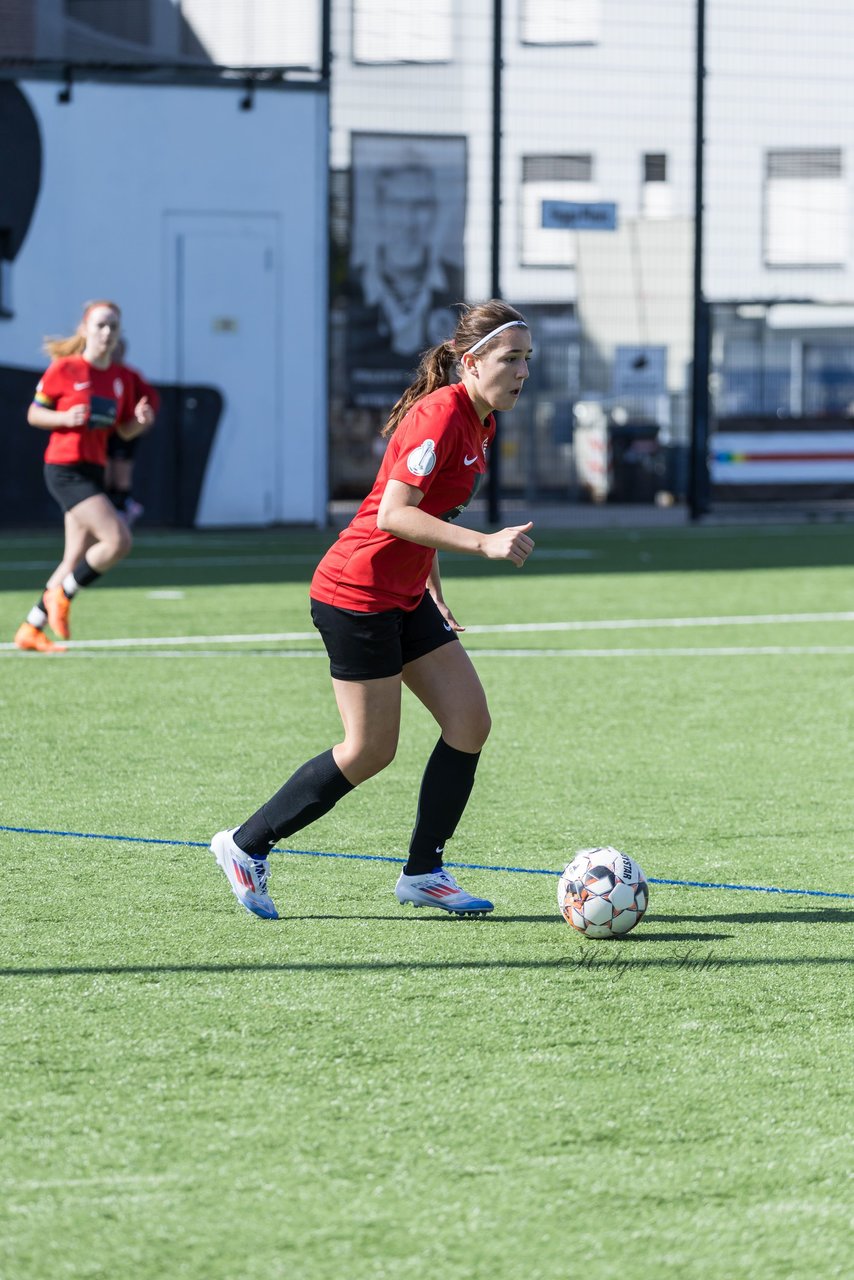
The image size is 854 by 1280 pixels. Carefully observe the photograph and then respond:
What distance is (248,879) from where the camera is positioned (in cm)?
504

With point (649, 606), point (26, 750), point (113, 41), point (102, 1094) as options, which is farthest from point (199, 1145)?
point (113, 41)

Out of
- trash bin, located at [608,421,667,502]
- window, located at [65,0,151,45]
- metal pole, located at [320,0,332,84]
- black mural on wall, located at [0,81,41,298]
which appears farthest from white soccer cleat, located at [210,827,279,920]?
trash bin, located at [608,421,667,502]

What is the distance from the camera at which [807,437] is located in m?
24.9

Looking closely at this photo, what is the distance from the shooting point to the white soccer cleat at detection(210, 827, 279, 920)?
198 inches

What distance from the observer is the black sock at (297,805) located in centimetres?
506

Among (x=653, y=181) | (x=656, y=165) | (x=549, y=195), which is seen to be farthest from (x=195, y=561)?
(x=656, y=165)

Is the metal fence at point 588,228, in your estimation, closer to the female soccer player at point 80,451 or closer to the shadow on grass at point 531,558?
the shadow on grass at point 531,558

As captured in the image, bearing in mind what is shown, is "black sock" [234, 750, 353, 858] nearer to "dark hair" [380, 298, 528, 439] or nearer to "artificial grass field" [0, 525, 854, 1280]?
"artificial grass field" [0, 525, 854, 1280]

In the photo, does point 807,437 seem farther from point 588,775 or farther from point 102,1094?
point 102,1094

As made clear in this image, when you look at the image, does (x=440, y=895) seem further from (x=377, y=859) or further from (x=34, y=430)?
(x=34, y=430)

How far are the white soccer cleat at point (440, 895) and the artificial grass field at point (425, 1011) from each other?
46 mm

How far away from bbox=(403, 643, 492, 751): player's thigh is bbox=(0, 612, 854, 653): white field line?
→ 232 inches

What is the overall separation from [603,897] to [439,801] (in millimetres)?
623

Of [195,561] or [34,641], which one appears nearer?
[34,641]
